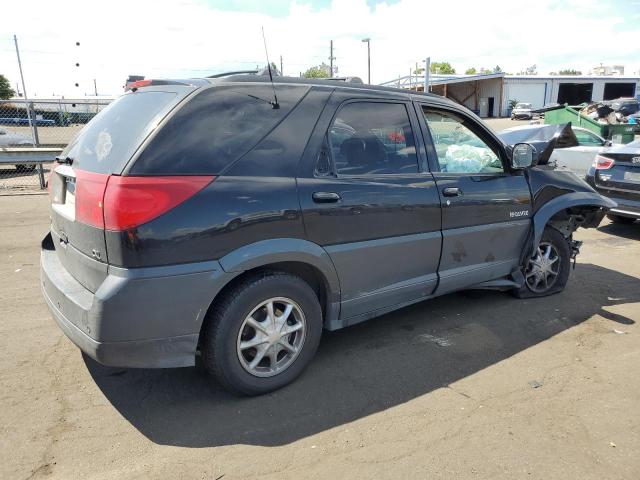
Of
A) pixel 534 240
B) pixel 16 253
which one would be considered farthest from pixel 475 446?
pixel 16 253

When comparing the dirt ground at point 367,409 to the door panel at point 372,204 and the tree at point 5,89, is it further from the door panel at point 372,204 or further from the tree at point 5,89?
the tree at point 5,89

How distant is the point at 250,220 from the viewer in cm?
287

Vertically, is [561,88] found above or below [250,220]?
above

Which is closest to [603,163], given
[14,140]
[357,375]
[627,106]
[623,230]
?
[623,230]

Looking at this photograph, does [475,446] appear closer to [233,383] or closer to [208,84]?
[233,383]

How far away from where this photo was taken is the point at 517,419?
2.97m

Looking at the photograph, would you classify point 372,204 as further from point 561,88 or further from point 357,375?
point 561,88

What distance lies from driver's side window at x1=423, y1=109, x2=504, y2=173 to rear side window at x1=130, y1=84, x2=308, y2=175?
4.59ft

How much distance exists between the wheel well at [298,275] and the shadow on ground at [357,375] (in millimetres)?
517

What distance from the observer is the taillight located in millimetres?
7684

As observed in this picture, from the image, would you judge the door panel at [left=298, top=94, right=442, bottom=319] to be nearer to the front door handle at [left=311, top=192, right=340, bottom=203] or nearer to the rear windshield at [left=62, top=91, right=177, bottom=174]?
the front door handle at [left=311, top=192, right=340, bottom=203]

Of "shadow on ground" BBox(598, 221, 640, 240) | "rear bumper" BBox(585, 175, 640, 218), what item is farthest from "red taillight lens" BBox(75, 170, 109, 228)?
"shadow on ground" BBox(598, 221, 640, 240)

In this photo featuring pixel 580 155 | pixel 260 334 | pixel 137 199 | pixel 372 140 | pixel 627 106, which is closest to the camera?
pixel 137 199

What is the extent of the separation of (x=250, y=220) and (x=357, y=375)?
1.36m
